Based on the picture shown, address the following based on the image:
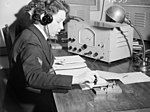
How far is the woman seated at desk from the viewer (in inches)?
47.7

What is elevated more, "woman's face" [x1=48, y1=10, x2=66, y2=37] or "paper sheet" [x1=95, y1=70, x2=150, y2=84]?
"woman's face" [x1=48, y1=10, x2=66, y2=37]

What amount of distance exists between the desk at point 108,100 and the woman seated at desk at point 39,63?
63 mm

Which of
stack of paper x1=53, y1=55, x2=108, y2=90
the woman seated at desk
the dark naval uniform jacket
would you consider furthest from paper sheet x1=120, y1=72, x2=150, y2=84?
the dark naval uniform jacket

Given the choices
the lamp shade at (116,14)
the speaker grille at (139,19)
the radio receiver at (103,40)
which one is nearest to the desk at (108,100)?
the radio receiver at (103,40)

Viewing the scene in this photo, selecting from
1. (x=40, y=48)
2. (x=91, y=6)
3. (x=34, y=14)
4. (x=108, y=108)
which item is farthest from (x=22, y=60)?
(x=91, y=6)

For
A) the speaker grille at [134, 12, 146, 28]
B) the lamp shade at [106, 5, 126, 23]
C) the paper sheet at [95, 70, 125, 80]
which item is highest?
the lamp shade at [106, 5, 126, 23]

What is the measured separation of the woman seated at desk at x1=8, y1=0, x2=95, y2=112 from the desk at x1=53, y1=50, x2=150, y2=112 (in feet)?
0.21

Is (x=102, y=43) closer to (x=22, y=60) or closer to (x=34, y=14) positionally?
(x=34, y=14)

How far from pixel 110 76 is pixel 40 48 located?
1.52ft

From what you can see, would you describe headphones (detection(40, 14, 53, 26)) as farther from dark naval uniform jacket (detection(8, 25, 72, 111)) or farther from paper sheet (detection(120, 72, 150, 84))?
paper sheet (detection(120, 72, 150, 84))

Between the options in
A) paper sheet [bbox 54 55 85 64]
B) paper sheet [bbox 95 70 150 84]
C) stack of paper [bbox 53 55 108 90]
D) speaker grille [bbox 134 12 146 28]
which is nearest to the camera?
stack of paper [bbox 53 55 108 90]

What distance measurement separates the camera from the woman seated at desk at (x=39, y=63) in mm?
1212

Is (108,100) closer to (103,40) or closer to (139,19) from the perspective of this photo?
(103,40)

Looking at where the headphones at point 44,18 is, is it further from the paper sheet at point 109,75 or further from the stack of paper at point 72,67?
the paper sheet at point 109,75
